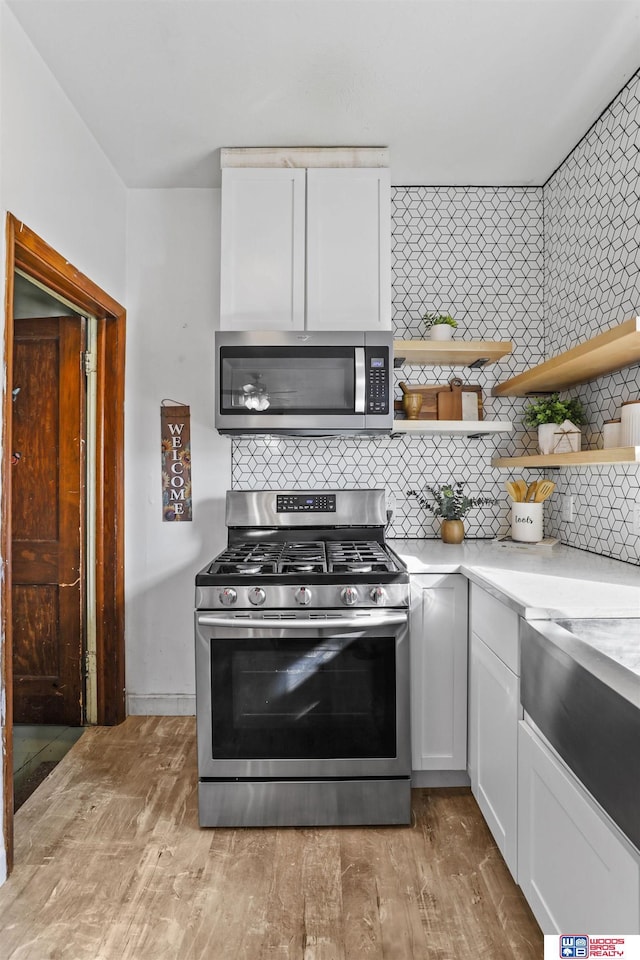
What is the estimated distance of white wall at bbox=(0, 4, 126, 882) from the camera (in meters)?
1.78

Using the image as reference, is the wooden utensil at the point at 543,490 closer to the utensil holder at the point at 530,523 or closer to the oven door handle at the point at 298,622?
the utensil holder at the point at 530,523

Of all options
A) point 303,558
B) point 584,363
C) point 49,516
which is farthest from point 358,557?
point 49,516

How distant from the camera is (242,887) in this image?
1.72 meters

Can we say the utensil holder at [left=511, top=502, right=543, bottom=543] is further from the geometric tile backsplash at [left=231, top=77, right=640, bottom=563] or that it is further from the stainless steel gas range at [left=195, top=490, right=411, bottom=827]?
the stainless steel gas range at [left=195, top=490, right=411, bottom=827]

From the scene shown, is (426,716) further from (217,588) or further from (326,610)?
(217,588)

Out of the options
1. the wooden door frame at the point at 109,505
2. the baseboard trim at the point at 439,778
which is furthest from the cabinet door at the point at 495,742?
the wooden door frame at the point at 109,505

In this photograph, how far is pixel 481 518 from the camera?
2.88 m

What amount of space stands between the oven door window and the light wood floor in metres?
0.29

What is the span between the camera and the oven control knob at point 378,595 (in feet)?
6.53

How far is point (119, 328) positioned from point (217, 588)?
151 cm

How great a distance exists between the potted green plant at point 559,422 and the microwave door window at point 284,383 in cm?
Result: 84

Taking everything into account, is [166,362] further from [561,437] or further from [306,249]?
[561,437]

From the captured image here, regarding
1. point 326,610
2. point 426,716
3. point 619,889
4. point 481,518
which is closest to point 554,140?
point 481,518

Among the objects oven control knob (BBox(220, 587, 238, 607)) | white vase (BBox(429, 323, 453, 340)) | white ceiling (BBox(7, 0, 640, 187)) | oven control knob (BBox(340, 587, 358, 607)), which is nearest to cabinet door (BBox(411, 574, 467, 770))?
oven control knob (BBox(340, 587, 358, 607))
